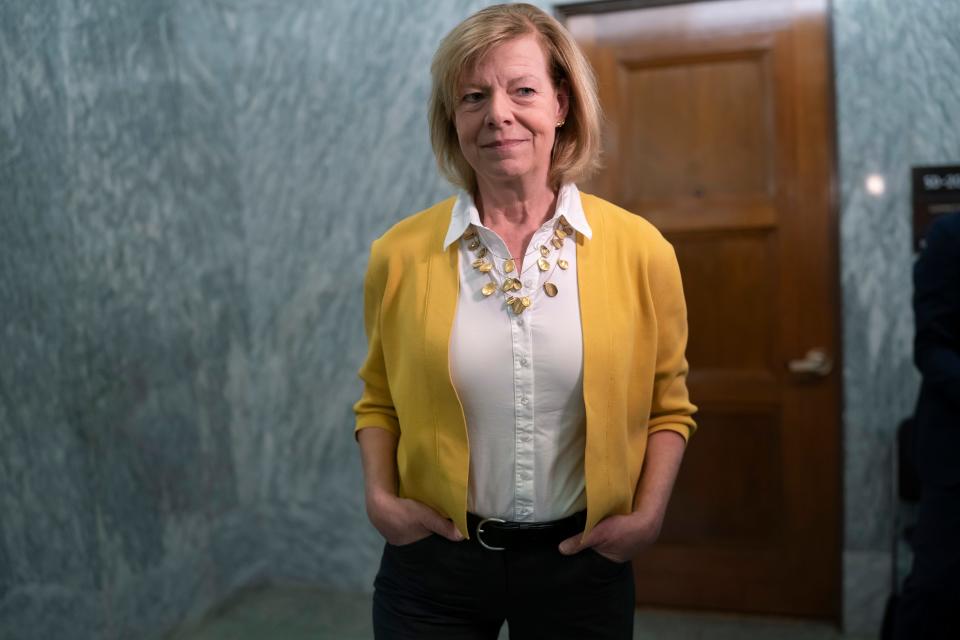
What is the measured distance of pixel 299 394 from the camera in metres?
3.16

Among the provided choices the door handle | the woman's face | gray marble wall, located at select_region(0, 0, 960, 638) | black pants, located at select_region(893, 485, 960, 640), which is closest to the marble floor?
gray marble wall, located at select_region(0, 0, 960, 638)

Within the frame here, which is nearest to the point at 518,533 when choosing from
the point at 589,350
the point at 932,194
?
the point at 589,350

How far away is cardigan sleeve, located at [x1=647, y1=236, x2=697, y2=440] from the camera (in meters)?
1.28

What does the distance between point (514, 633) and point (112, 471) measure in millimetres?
1640

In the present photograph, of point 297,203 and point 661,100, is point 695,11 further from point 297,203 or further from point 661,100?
point 297,203

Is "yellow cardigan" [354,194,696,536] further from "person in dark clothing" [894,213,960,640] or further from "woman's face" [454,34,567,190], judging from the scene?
"person in dark clothing" [894,213,960,640]

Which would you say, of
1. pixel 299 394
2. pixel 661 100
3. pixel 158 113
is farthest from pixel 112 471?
pixel 661 100

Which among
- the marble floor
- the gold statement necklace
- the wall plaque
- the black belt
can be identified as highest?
the wall plaque

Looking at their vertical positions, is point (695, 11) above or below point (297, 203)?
above

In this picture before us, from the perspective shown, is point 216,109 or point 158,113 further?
point 216,109

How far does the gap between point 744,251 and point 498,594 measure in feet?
6.27

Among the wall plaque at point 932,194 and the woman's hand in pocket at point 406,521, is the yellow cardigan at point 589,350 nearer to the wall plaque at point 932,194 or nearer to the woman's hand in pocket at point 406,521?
the woman's hand in pocket at point 406,521

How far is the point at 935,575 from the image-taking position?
1.36 metres

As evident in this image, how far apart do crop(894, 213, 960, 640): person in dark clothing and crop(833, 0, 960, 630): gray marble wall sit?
4.16 ft
